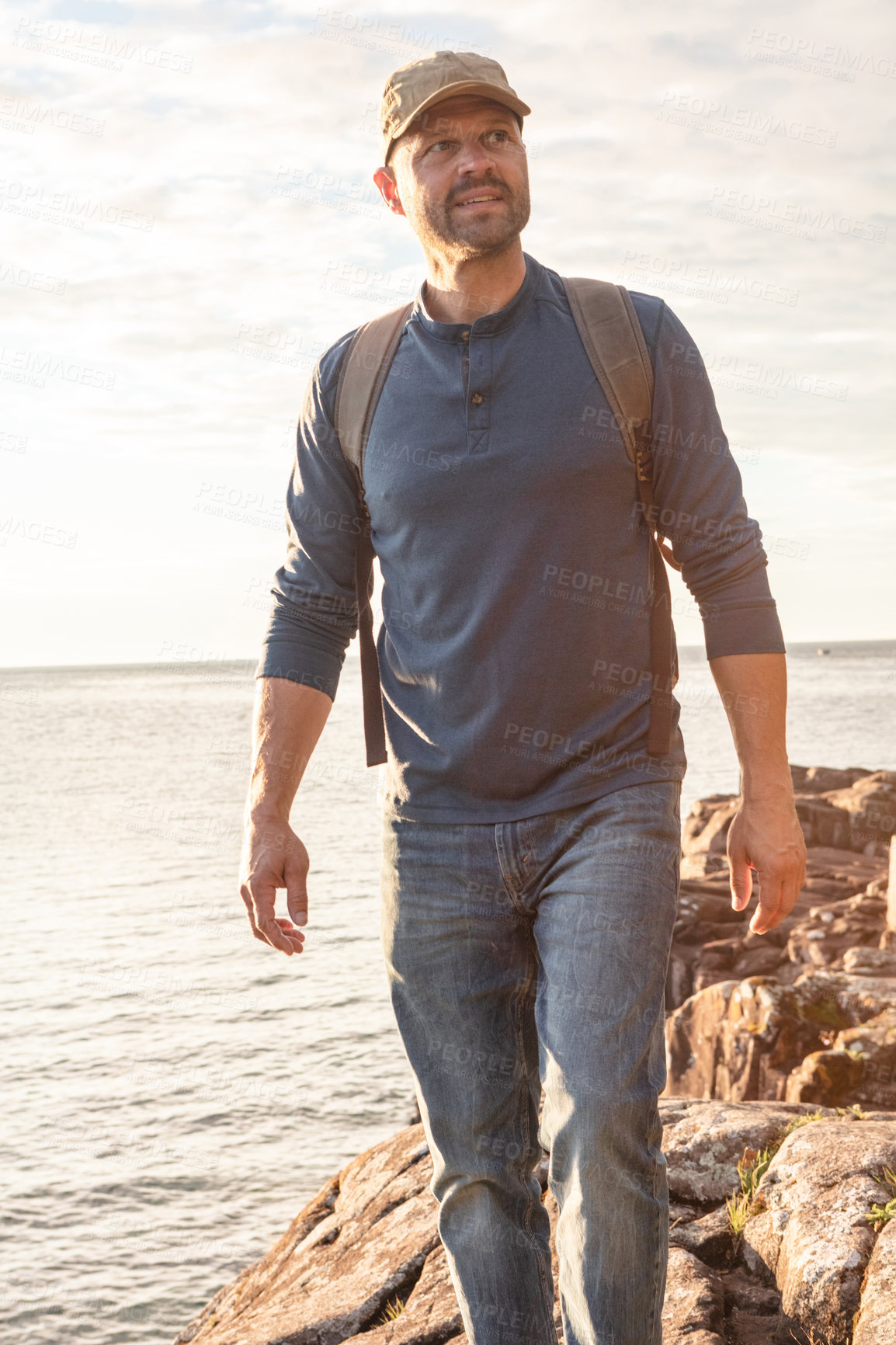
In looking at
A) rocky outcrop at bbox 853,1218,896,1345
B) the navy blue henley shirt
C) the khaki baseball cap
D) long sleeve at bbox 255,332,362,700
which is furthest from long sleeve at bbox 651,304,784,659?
rocky outcrop at bbox 853,1218,896,1345

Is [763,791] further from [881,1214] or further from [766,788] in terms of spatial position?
[881,1214]

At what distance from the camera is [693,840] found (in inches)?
725

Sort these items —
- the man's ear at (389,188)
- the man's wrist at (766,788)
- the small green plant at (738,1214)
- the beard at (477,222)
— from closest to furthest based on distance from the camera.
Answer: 1. the man's wrist at (766,788)
2. the beard at (477,222)
3. the man's ear at (389,188)
4. the small green plant at (738,1214)

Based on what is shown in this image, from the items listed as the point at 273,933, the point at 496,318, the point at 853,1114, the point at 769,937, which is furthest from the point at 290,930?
the point at 769,937

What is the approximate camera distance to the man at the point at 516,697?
287cm

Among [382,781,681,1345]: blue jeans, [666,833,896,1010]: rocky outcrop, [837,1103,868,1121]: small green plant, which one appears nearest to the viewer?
[382,781,681,1345]: blue jeans

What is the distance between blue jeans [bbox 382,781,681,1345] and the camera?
269cm

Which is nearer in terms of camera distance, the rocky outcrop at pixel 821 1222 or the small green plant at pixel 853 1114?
the rocky outcrop at pixel 821 1222

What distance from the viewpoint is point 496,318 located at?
312 centimetres

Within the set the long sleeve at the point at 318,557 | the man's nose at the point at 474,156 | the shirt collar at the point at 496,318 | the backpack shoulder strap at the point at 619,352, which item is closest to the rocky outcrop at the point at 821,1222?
the long sleeve at the point at 318,557

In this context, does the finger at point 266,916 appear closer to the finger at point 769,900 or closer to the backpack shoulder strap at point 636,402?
the backpack shoulder strap at point 636,402

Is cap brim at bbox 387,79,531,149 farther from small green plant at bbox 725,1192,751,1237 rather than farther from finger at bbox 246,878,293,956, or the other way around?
small green plant at bbox 725,1192,751,1237

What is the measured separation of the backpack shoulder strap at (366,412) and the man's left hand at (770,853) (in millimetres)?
900

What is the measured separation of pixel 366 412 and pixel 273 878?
1160 mm
